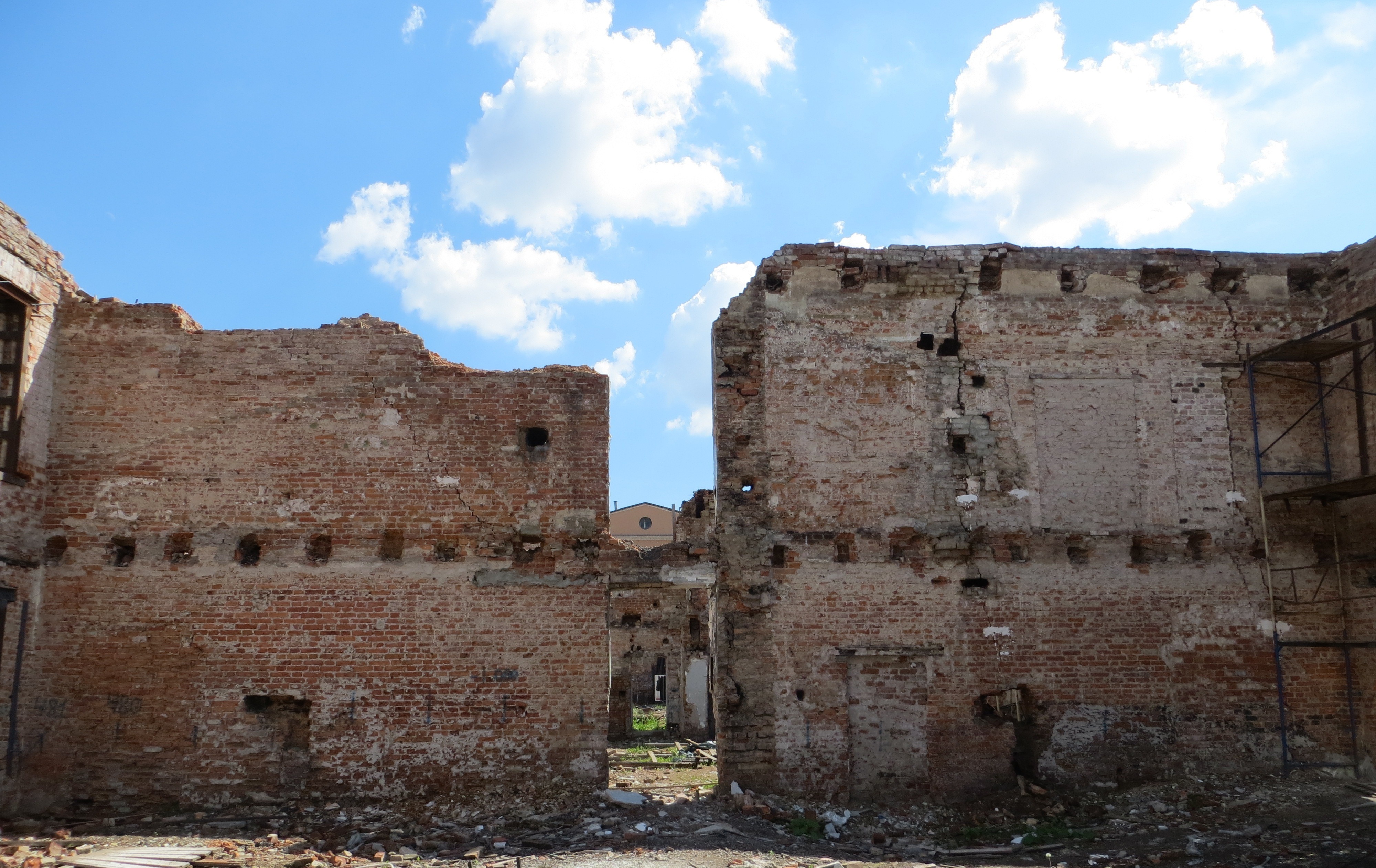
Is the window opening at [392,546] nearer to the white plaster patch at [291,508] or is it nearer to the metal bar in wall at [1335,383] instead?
the white plaster patch at [291,508]

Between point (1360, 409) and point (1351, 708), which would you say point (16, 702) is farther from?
point (1360, 409)

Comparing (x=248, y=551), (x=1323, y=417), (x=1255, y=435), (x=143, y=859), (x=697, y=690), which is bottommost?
(x=143, y=859)

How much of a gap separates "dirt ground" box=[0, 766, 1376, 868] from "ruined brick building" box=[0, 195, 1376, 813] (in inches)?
14.3

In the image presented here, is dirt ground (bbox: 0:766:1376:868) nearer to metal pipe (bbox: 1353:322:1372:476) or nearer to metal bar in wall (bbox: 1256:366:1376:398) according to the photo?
metal pipe (bbox: 1353:322:1372:476)

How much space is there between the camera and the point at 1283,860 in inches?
367

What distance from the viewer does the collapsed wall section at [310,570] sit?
11164mm

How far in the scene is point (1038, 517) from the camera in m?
12.2

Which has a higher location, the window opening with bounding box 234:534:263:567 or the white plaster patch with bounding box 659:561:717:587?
the window opening with bounding box 234:534:263:567

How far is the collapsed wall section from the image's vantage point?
11164mm

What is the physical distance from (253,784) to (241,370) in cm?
471

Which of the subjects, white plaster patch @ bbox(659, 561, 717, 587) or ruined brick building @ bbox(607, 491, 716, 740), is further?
ruined brick building @ bbox(607, 491, 716, 740)

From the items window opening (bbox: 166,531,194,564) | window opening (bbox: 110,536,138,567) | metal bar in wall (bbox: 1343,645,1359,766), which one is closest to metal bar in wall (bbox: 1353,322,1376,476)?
metal bar in wall (bbox: 1343,645,1359,766)

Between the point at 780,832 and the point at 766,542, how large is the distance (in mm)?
3167

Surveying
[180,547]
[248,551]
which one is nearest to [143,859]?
[248,551]
